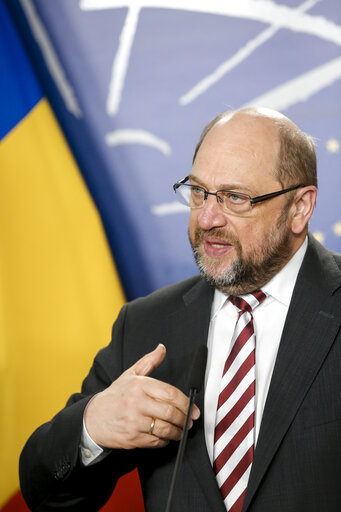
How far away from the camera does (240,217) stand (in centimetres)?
157

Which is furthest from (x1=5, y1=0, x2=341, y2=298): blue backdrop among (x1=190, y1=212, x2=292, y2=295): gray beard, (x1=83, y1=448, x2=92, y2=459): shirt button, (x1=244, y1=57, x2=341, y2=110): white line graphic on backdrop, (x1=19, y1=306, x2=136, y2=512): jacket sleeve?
(x1=83, y1=448, x2=92, y2=459): shirt button

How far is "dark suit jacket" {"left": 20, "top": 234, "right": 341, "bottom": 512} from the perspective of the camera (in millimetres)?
1355

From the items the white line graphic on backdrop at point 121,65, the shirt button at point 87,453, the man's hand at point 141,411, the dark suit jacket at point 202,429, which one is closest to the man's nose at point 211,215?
the dark suit jacket at point 202,429

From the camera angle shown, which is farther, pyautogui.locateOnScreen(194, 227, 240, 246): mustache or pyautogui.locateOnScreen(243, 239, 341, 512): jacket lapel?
pyautogui.locateOnScreen(194, 227, 240, 246): mustache

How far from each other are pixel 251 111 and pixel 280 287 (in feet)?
1.48

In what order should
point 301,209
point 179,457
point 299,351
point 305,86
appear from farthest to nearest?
1. point 305,86
2. point 301,209
3. point 299,351
4. point 179,457

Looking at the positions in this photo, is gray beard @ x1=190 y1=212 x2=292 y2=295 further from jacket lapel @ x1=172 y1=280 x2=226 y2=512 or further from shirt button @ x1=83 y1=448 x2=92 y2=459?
shirt button @ x1=83 y1=448 x2=92 y2=459

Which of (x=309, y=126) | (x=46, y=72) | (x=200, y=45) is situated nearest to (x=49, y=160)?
(x=46, y=72)

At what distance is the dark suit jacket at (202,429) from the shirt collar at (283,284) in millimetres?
26

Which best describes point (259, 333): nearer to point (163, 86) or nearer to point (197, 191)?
point (197, 191)

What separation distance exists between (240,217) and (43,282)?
96 cm

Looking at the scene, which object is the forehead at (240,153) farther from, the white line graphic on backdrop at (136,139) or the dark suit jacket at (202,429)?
the white line graphic on backdrop at (136,139)

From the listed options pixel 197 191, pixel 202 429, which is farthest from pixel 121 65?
pixel 202 429

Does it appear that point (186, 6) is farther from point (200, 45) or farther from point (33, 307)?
point (33, 307)
